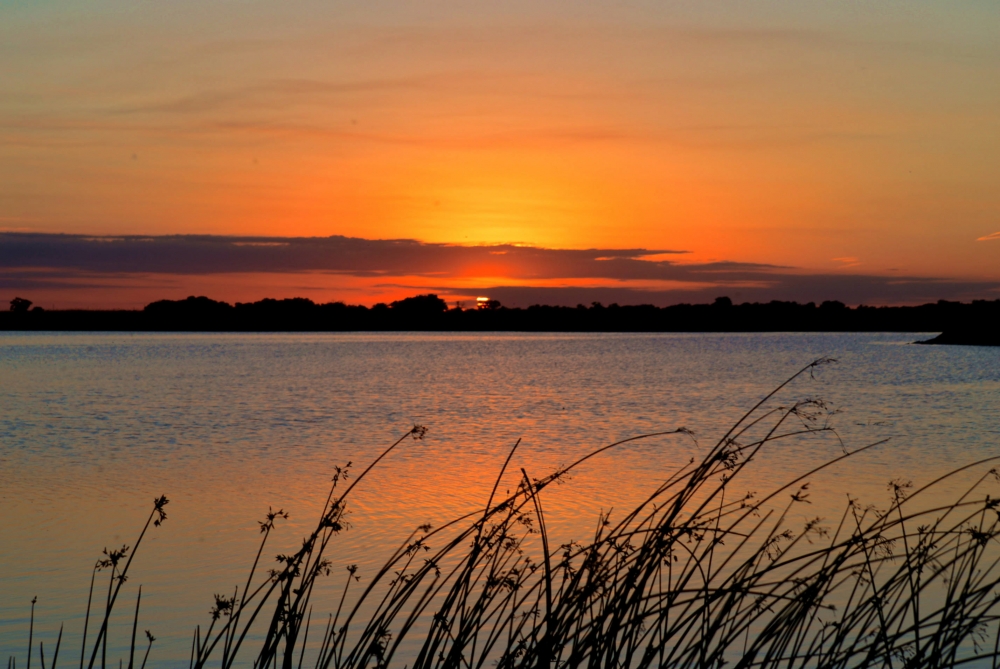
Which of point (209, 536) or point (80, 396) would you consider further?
point (80, 396)

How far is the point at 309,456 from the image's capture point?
17.3 meters

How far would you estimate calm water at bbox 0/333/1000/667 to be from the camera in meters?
9.16

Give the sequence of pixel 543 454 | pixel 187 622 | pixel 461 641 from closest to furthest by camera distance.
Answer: pixel 461 641, pixel 187 622, pixel 543 454

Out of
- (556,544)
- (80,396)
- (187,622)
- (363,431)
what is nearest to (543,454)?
(363,431)

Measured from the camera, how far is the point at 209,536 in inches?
414

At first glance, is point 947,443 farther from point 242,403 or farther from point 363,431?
point 242,403

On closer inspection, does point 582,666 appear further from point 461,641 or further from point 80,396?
point 80,396

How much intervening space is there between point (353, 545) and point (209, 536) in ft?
6.32

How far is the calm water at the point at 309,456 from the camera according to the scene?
9164 millimetres

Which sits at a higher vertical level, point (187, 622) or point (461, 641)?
point (461, 641)

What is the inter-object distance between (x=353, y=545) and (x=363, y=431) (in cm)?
1216

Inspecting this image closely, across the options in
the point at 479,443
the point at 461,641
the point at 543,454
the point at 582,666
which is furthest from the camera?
the point at 479,443

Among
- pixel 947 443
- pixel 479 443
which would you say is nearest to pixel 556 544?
pixel 479 443

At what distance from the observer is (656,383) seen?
38.5 m
